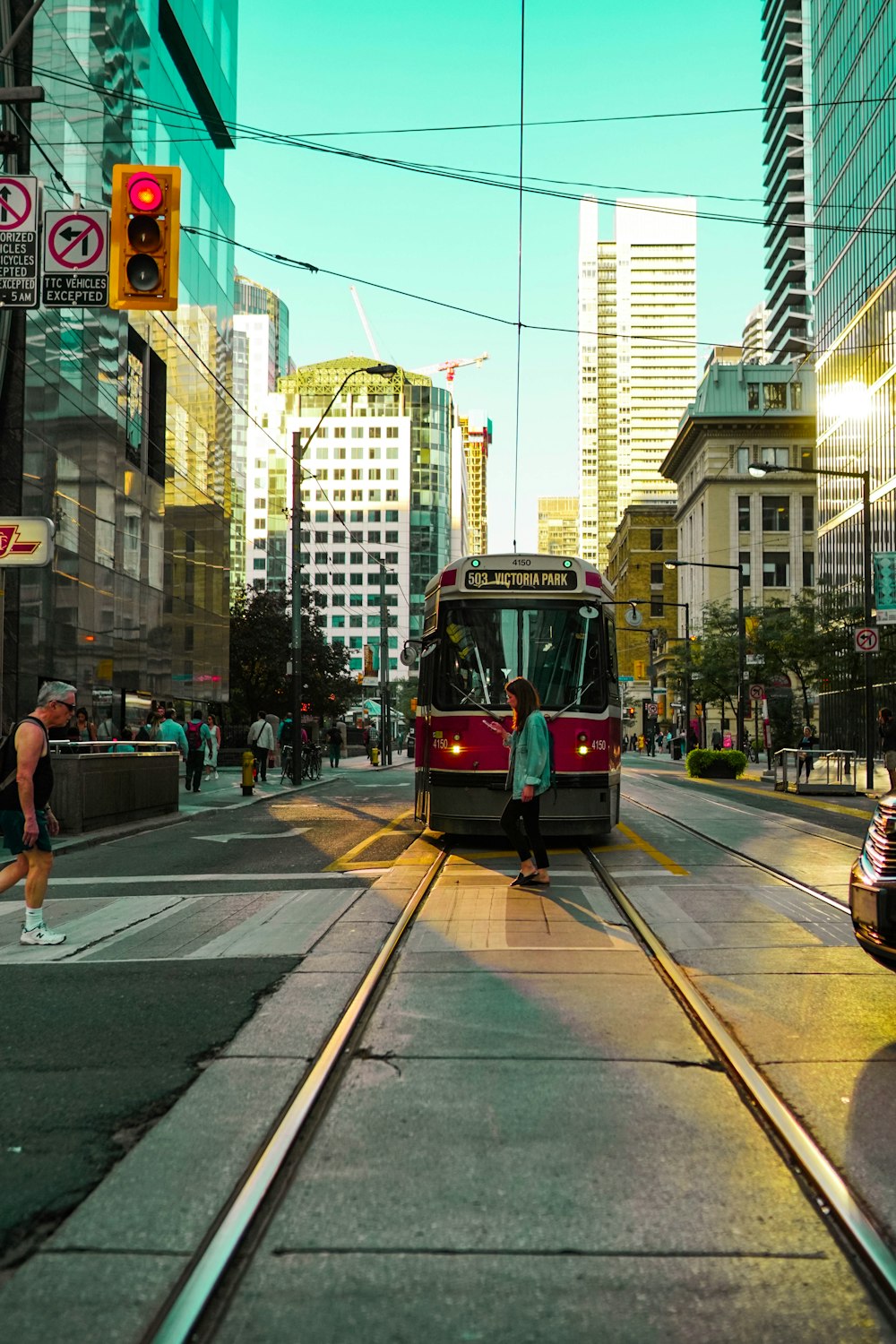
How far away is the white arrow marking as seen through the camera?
61.1 feet

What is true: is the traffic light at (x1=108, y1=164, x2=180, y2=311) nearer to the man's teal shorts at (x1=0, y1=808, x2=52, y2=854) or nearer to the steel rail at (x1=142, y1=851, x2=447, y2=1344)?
the man's teal shorts at (x1=0, y1=808, x2=52, y2=854)

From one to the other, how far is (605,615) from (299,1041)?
10.5m

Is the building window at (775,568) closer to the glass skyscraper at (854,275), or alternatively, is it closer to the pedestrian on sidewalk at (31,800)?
the glass skyscraper at (854,275)

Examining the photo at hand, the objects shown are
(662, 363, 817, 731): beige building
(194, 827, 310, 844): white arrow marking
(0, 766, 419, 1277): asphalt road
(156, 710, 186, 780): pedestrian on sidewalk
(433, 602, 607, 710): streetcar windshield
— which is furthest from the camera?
(662, 363, 817, 731): beige building

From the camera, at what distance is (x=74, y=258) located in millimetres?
13398

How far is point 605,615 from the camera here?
1598cm

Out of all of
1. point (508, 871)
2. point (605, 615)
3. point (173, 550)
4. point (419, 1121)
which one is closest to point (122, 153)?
point (173, 550)

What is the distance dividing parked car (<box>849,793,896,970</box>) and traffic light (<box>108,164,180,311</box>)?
7851 mm

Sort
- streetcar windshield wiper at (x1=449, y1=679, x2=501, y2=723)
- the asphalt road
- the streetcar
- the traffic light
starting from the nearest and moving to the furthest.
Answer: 1. the asphalt road
2. the traffic light
3. the streetcar
4. streetcar windshield wiper at (x1=449, y1=679, x2=501, y2=723)

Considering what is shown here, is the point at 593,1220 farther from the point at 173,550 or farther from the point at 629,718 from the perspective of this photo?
the point at 629,718

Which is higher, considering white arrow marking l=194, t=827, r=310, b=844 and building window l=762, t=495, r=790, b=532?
building window l=762, t=495, r=790, b=532

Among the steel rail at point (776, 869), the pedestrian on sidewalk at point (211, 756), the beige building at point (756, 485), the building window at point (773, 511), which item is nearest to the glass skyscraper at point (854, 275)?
the beige building at point (756, 485)

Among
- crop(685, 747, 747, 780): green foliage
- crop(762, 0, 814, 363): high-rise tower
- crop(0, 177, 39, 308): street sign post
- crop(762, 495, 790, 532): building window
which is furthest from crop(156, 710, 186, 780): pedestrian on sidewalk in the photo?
crop(762, 0, 814, 363): high-rise tower

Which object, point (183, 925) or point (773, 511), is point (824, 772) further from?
point (773, 511)
